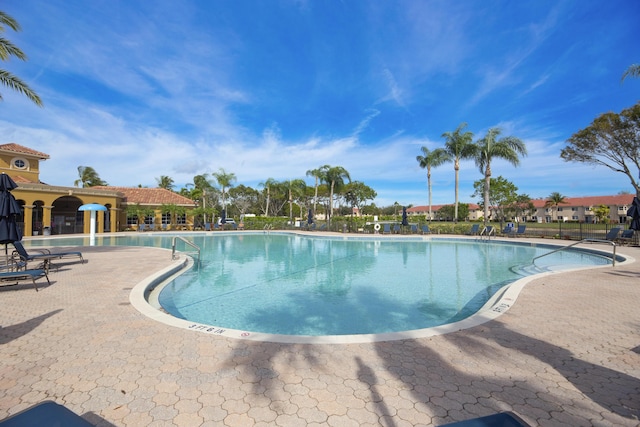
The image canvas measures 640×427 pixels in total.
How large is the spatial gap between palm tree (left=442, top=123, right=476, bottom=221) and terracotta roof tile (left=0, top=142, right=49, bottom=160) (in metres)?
38.4

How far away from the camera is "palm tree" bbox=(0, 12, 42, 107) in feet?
32.6

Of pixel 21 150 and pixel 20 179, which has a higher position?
pixel 21 150

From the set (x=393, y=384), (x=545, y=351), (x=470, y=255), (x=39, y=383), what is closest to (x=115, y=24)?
(x=39, y=383)

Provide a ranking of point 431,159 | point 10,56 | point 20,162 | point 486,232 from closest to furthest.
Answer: point 10,56
point 486,232
point 20,162
point 431,159

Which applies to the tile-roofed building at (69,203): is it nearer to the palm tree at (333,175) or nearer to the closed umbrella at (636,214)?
the palm tree at (333,175)

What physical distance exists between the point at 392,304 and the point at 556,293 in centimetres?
343

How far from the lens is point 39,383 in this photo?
2.94 meters

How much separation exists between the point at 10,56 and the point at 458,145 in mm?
31962

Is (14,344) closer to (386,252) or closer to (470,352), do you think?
(470,352)

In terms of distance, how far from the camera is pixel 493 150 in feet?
88.8

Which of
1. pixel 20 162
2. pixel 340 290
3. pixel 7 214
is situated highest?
pixel 20 162

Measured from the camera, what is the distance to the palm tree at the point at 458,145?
96.3 feet

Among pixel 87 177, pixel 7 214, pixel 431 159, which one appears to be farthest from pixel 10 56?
pixel 87 177

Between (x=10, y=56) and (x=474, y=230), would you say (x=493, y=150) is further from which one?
(x=10, y=56)
